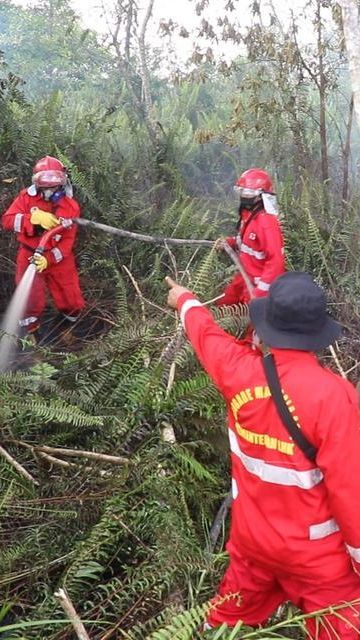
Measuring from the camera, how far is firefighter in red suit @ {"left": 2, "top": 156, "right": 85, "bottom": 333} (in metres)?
4.92

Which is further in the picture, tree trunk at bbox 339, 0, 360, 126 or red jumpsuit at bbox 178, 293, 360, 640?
tree trunk at bbox 339, 0, 360, 126

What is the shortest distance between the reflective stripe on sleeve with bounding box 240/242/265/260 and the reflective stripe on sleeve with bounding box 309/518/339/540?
2982mm

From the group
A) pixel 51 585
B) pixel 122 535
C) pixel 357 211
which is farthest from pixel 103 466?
pixel 357 211

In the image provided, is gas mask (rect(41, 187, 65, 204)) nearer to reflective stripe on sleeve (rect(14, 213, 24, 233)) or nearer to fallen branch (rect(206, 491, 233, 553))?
reflective stripe on sleeve (rect(14, 213, 24, 233))

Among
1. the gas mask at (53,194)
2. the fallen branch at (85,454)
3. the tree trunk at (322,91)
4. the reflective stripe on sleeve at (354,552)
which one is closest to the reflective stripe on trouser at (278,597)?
the reflective stripe on sleeve at (354,552)

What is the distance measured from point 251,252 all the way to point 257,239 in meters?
0.15

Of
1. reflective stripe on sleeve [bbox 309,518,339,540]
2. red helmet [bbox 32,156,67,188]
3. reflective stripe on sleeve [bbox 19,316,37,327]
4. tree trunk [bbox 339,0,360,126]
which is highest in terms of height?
tree trunk [bbox 339,0,360,126]

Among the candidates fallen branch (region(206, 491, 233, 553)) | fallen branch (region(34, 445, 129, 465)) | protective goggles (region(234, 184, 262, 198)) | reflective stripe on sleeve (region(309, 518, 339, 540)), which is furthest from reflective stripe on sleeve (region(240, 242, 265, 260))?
reflective stripe on sleeve (region(309, 518, 339, 540))

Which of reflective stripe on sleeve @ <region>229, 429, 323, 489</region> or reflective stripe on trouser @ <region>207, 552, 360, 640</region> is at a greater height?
reflective stripe on sleeve @ <region>229, 429, 323, 489</region>

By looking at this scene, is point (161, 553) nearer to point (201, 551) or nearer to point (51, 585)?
point (201, 551)

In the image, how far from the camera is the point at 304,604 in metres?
2.30

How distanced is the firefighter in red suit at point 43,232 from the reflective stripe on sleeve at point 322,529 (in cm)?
322

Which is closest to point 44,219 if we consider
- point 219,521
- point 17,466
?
point 17,466

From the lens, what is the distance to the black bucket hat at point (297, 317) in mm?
2043
